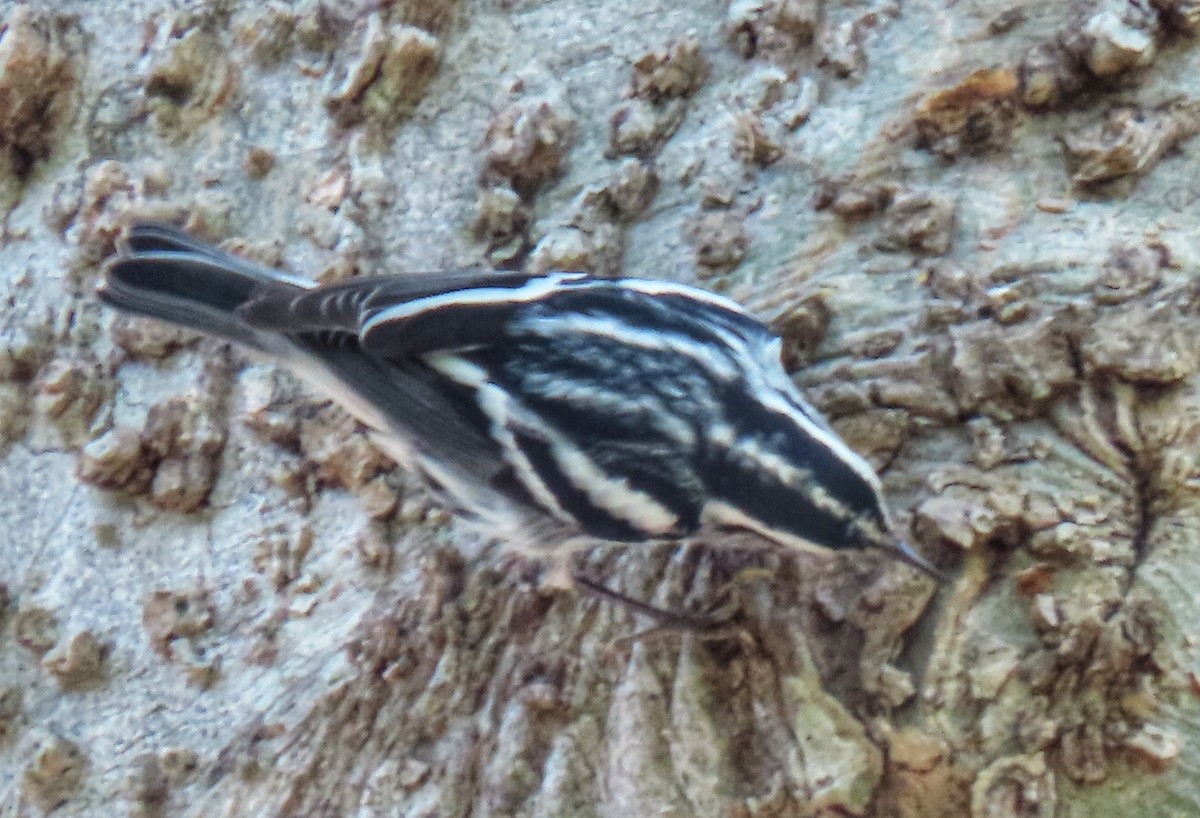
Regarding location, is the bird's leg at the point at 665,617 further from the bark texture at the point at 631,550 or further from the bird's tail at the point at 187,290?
the bird's tail at the point at 187,290

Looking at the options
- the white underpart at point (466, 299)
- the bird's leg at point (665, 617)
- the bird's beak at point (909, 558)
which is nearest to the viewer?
the bird's beak at point (909, 558)

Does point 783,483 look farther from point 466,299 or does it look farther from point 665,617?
point 466,299

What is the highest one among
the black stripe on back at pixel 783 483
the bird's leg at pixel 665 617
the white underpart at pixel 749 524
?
the black stripe on back at pixel 783 483

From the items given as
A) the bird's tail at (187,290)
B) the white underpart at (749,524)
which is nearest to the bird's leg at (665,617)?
the white underpart at (749,524)


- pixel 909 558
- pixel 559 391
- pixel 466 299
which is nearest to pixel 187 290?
pixel 466 299

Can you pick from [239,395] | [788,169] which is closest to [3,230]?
[239,395]

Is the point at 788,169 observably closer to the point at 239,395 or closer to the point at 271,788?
the point at 239,395
